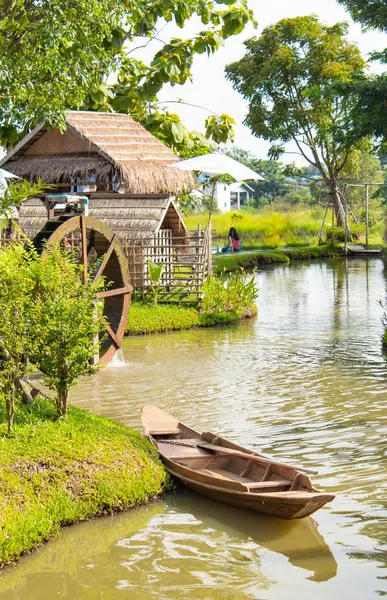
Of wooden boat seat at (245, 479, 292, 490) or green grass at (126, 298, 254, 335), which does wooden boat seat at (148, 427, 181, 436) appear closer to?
wooden boat seat at (245, 479, 292, 490)

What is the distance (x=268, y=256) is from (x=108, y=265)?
74.1ft

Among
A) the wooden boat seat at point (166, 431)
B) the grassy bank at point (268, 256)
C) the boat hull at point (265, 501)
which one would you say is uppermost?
the grassy bank at point (268, 256)

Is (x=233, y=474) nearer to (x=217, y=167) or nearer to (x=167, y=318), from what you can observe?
(x=167, y=318)

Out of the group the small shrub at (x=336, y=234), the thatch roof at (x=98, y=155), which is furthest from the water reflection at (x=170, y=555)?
the small shrub at (x=336, y=234)

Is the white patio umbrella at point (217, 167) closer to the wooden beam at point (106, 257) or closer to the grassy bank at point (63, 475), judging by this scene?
the wooden beam at point (106, 257)

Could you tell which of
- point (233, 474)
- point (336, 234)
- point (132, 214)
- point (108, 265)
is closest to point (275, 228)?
point (336, 234)

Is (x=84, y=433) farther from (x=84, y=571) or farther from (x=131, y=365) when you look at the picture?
(x=131, y=365)

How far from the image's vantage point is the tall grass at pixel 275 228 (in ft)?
147

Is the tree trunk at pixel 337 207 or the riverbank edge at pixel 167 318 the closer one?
the riverbank edge at pixel 167 318

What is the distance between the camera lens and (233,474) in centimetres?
924

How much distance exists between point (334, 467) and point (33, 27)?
38.3 ft

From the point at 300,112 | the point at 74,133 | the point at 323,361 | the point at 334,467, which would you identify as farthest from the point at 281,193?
the point at 334,467

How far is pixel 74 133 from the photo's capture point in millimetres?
23469

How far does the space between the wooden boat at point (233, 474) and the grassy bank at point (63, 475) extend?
1.19 feet
